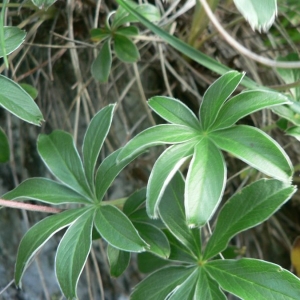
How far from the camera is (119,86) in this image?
1001 mm

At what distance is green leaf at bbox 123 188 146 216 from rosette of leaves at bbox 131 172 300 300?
0.04 m

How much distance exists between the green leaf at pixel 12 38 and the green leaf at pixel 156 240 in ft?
1.05

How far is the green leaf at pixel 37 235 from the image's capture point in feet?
2.12

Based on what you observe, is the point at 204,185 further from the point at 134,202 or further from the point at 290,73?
the point at 290,73

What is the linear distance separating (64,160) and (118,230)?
165 millimetres

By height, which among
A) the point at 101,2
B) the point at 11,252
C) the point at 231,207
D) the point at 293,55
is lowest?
the point at 11,252

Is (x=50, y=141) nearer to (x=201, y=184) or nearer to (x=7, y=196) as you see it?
(x=7, y=196)

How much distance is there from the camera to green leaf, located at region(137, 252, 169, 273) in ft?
2.46

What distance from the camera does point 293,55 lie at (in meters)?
0.82

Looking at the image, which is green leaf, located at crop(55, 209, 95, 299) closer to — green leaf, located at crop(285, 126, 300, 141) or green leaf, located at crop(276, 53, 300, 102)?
green leaf, located at crop(285, 126, 300, 141)

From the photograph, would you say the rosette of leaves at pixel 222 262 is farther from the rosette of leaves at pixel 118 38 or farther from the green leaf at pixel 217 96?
the rosette of leaves at pixel 118 38

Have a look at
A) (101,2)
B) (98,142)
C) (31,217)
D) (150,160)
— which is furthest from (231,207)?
(101,2)

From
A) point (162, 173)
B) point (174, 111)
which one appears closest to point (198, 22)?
point (174, 111)

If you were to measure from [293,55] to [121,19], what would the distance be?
1.01 feet
